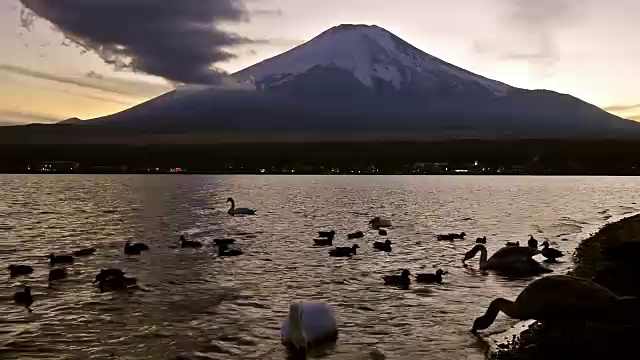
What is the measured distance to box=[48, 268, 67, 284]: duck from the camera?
23.2m

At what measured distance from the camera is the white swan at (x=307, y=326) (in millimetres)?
14664

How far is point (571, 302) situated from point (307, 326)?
215 inches

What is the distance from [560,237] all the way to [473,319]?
76.7ft

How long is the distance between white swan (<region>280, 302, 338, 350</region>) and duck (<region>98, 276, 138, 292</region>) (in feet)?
27.1

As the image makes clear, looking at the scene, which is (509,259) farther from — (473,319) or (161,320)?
(161,320)

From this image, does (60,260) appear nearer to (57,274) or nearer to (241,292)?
(57,274)

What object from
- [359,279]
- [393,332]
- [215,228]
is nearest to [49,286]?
[359,279]

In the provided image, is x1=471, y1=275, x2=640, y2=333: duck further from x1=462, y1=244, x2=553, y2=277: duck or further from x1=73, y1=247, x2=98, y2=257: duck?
x1=73, y1=247, x2=98, y2=257: duck

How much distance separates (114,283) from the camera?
21.7 metres

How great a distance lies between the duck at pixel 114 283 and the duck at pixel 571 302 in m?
13.1

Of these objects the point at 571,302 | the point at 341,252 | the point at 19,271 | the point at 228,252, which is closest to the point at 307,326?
the point at 571,302

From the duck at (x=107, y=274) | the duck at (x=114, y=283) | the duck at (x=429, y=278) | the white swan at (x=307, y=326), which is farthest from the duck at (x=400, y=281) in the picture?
the duck at (x=107, y=274)

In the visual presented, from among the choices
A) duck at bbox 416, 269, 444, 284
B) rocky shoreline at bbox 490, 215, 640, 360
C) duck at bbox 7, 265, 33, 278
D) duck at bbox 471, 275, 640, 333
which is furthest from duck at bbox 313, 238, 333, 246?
duck at bbox 471, 275, 640, 333

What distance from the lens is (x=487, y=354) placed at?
14.1 meters
